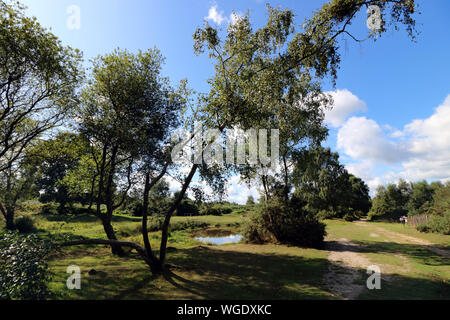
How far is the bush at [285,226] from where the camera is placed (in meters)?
20.1

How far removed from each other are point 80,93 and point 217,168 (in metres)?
11.1

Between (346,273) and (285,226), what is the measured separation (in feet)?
31.0

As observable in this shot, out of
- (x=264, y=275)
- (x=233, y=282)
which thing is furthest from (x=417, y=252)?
(x=233, y=282)

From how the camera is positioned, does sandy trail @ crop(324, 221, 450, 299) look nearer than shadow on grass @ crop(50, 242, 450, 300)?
No

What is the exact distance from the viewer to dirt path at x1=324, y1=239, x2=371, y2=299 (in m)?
9.13

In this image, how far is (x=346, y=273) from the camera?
1170 cm

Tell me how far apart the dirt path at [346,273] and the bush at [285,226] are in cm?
296

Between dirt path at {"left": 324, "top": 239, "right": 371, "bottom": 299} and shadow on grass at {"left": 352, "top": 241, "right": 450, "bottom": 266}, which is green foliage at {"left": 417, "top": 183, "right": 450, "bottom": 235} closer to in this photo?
shadow on grass at {"left": 352, "top": 241, "right": 450, "bottom": 266}

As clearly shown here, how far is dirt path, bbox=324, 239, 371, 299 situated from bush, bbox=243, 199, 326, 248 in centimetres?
296

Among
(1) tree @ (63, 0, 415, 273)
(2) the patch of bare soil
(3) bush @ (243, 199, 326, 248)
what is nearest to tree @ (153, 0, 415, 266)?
(1) tree @ (63, 0, 415, 273)

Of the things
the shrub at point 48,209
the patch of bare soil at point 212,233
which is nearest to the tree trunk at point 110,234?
the patch of bare soil at point 212,233

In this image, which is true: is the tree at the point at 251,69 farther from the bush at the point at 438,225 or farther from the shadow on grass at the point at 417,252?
the bush at the point at 438,225

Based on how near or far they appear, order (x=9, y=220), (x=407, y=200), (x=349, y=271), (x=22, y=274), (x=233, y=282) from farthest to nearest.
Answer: (x=407, y=200) → (x=9, y=220) → (x=349, y=271) → (x=233, y=282) → (x=22, y=274)

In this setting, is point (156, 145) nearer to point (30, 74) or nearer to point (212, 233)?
point (30, 74)
